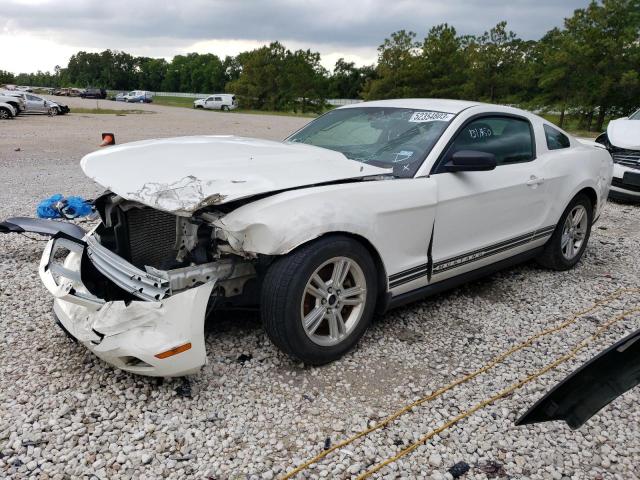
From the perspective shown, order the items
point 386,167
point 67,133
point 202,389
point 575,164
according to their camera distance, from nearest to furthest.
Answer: point 202,389, point 386,167, point 575,164, point 67,133

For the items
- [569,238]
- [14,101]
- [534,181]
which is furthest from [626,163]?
[14,101]

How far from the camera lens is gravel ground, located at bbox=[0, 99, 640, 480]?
2375 millimetres

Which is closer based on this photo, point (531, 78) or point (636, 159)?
point (636, 159)

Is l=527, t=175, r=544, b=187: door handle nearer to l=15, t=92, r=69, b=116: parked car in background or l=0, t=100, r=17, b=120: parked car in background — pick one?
l=0, t=100, r=17, b=120: parked car in background

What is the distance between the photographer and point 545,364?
330 centimetres

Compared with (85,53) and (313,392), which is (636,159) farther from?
(85,53)

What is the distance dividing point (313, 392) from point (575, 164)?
3.31 m

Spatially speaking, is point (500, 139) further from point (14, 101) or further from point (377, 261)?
point (14, 101)

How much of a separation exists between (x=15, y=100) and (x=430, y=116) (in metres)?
25.8

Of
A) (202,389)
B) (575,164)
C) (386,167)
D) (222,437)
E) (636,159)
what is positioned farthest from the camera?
(636,159)

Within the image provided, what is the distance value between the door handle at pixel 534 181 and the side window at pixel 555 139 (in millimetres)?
469

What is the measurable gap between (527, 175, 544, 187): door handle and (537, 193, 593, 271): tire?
0.58 metres

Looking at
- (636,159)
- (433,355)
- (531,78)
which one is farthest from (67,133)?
(531,78)

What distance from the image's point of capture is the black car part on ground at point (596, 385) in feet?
5.32
